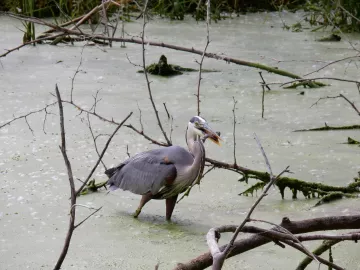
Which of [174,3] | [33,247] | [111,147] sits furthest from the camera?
[174,3]

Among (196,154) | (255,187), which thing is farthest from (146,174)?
(255,187)

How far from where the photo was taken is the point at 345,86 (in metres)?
6.12

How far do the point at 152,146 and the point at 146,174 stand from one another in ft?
3.25

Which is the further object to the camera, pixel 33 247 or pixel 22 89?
pixel 22 89

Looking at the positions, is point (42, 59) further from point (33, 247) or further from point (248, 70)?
point (33, 247)

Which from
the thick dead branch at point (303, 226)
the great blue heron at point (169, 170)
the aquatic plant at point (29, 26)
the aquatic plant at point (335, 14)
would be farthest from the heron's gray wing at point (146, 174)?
the aquatic plant at point (335, 14)

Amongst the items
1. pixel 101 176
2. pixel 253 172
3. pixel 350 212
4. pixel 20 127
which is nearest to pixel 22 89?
pixel 20 127

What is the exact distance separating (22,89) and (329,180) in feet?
8.79

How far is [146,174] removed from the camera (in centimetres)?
378

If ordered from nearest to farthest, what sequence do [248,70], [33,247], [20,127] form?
[33,247] → [20,127] → [248,70]

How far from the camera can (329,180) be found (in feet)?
13.6

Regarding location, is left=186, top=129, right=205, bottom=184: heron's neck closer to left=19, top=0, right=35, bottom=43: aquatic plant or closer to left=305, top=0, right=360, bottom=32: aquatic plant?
left=19, top=0, right=35, bottom=43: aquatic plant

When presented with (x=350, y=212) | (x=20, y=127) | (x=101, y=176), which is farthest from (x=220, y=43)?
(x=350, y=212)

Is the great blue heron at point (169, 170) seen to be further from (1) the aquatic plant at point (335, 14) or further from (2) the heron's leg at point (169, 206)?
(1) the aquatic plant at point (335, 14)
